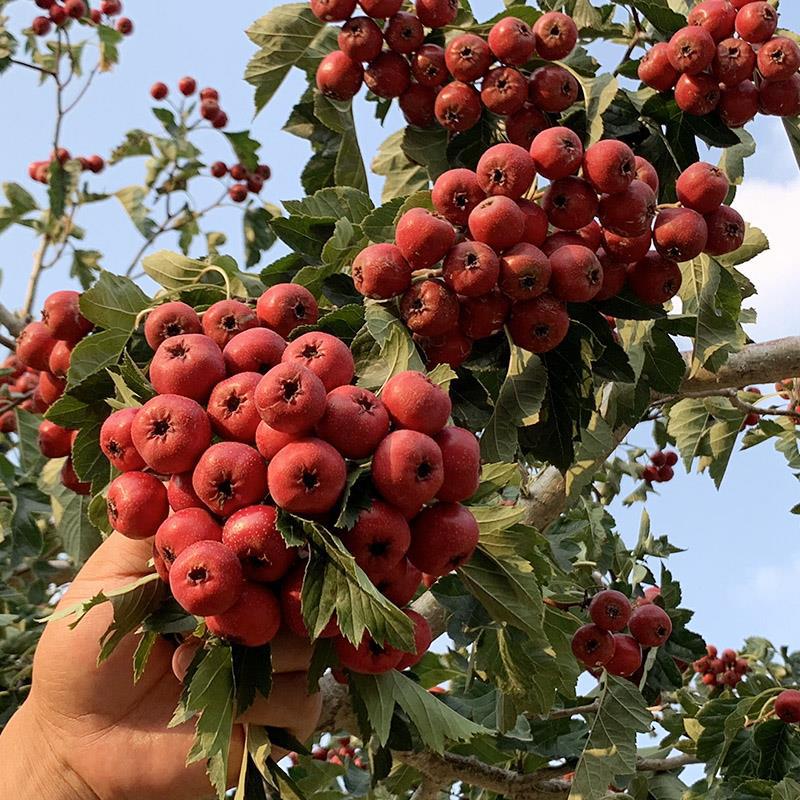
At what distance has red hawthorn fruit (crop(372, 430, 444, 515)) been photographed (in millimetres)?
1679

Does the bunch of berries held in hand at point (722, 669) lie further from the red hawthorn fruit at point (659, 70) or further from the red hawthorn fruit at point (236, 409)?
the red hawthorn fruit at point (236, 409)

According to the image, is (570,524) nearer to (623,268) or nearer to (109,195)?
(623,268)

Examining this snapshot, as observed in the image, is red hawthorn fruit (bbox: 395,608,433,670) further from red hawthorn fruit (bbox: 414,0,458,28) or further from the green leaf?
the green leaf

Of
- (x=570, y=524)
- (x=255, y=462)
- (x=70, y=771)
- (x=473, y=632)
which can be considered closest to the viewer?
(x=255, y=462)

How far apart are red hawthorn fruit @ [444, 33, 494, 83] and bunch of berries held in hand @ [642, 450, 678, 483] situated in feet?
18.8

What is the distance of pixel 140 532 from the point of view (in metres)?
1.84

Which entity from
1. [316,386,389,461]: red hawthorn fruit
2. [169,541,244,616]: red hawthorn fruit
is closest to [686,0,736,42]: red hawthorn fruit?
[316,386,389,461]: red hawthorn fruit

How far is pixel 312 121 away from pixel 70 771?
209 centimetres

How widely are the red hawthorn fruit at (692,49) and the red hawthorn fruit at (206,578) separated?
1.80 metres

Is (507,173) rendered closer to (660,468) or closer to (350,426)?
(350,426)

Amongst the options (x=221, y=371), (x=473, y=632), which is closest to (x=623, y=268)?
(x=221, y=371)

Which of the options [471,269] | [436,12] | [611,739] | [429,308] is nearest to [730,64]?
[436,12]

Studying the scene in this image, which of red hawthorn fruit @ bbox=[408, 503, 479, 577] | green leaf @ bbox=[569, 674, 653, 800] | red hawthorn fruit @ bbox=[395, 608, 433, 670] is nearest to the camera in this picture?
red hawthorn fruit @ bbox=[408, 503, 479, 577]

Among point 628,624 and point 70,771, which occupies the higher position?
point 628,624
